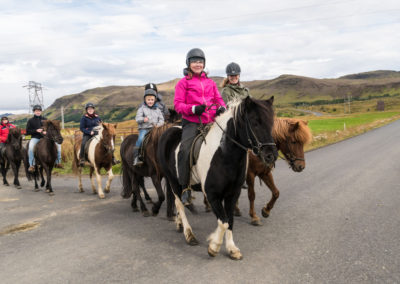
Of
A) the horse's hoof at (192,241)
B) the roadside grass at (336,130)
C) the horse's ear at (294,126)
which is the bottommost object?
the roadside grass at (336,130)

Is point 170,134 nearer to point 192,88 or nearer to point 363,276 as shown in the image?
point 192,88

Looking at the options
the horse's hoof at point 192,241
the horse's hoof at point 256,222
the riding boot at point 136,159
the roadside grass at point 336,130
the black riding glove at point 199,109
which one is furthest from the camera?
the roadside grass at point 336,130

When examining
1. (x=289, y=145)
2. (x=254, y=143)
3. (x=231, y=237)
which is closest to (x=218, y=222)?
(x=231, y=237)

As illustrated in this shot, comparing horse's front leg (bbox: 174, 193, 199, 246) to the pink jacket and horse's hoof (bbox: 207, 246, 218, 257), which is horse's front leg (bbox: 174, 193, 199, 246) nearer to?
horse's hoof (bbox: 207, 246, 218, 257)

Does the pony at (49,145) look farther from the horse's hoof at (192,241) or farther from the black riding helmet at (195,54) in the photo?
the horse's hoof at (192,241)

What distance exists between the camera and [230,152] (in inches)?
169

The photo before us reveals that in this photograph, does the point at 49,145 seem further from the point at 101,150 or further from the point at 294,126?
the point at 294,126

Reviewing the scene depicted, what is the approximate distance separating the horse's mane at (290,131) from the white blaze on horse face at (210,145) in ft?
5.87

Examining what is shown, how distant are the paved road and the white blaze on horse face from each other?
1294 mm

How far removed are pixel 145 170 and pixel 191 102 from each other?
2.86m

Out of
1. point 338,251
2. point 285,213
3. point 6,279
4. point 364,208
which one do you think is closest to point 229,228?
point 338,251

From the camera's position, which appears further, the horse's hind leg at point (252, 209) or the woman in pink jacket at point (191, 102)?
the horse's hind leg at point (252, 209)

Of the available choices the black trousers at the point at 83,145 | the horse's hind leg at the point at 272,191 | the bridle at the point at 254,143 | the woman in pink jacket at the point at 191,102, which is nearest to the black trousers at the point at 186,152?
the woman in pink jacket at the point at 191,102

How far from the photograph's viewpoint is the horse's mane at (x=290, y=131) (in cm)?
570
